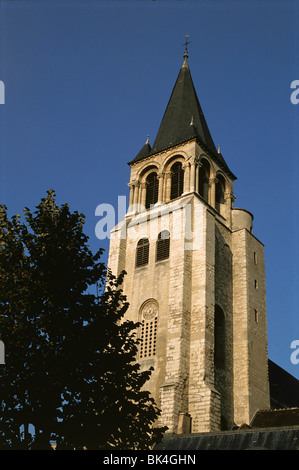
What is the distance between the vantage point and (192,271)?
2869cm

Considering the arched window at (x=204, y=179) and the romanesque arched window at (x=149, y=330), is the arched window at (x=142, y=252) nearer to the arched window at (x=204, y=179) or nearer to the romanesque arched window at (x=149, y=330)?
the romanesque arched window at (x=149, y=330)

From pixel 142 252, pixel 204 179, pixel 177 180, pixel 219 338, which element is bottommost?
pixel 219 338

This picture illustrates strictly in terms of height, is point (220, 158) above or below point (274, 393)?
above

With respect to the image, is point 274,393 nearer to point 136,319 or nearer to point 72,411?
point 136,319

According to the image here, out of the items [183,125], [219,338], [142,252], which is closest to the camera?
[219,338]

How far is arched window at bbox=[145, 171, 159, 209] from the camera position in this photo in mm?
34156

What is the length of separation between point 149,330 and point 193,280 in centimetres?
337

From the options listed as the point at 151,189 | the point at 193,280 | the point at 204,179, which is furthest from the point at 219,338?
the point at 151,189

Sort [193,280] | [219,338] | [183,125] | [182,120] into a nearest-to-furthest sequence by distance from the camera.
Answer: [193,280] → [219,338] → [183,125] → [182,120]

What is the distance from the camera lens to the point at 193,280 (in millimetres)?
28422

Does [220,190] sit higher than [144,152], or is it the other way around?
[144,152]

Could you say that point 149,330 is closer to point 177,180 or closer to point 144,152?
point 177,180
